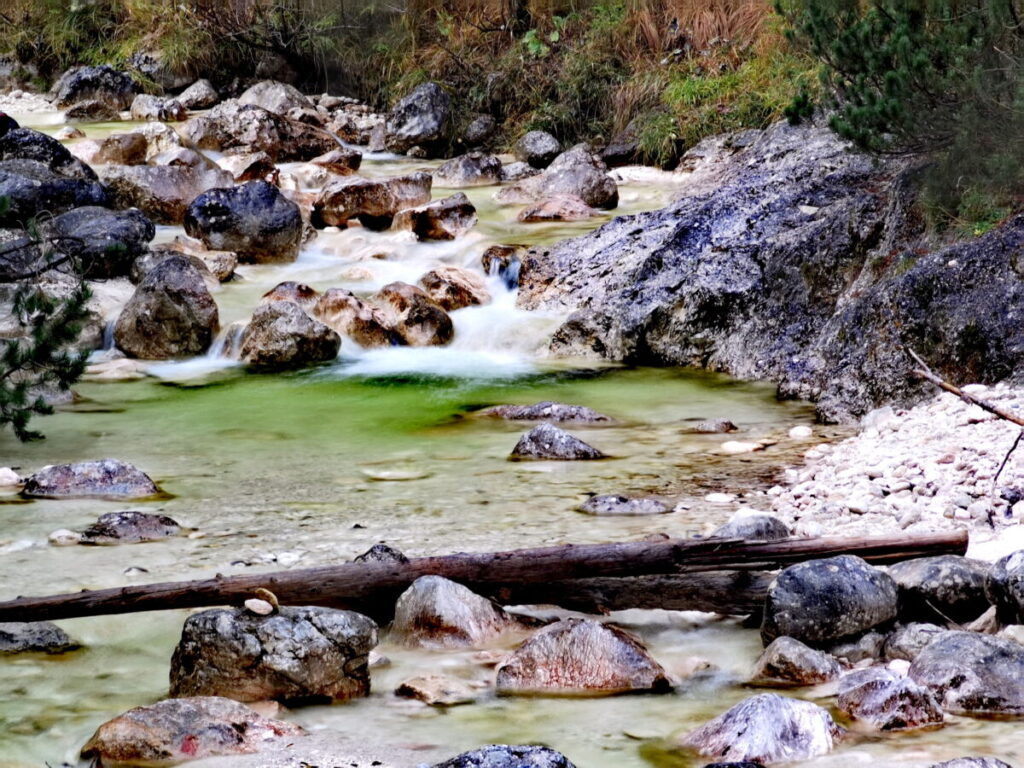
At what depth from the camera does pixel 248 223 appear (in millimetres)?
11883

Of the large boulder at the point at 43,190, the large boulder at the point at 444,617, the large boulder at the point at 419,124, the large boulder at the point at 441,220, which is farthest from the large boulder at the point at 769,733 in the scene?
the large boulder at the point at 419,124

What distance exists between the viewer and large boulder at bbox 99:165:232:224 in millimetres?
12812

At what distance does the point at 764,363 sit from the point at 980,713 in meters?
5.66

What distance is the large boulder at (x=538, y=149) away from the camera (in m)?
15.3

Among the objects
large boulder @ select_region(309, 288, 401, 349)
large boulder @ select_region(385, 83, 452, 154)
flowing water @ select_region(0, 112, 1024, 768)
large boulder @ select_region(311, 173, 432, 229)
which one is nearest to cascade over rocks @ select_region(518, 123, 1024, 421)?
flowing water @ select_region(0, 112, 1024, 768)

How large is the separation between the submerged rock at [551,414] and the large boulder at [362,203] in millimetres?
5464

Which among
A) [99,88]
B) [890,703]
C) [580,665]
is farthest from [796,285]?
[99,88]

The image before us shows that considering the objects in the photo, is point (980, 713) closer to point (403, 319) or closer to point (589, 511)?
point (589, 511)

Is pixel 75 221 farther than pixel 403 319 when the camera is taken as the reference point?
Yes

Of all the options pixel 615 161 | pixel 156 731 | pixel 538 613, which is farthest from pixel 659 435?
pixel 615 161

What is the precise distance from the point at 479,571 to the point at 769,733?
125cm

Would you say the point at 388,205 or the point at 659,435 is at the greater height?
the point at 388,205

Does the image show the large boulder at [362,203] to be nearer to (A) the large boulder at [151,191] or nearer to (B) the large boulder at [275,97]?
(A) the large boulder at [151,191]

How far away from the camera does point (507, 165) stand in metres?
15.3
